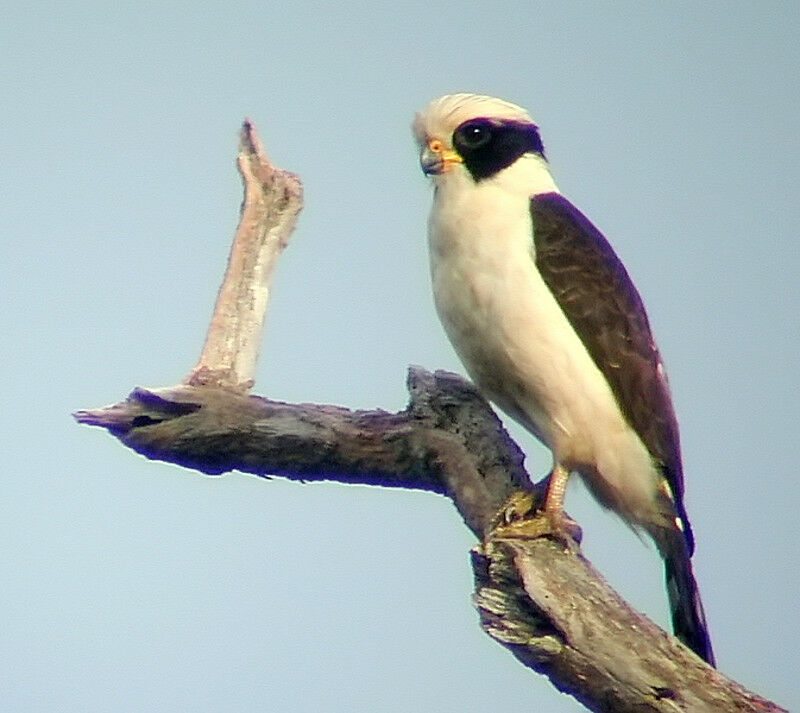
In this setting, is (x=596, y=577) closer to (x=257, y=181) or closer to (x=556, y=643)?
(x=556, y=643)

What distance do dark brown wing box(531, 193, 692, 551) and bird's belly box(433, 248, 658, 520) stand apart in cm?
4

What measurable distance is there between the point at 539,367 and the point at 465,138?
39.5 inches

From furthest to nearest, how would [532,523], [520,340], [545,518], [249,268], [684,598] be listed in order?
1. [249,268]
2. [684,598]
3. [520,340]
4. [545,518]
5. [532,523]

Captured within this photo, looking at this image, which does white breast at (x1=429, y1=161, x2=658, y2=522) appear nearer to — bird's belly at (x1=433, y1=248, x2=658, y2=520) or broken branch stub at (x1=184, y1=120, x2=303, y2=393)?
bird's belly at (x1=433, y1=248, x2=658, y2=520)

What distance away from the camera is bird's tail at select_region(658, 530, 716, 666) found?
5.93 m

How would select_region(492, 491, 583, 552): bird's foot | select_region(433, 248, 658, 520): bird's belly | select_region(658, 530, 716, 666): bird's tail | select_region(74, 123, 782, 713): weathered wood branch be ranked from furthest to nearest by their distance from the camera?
select_region(658, 530, 716, 666): bird's tail
select_region(433, 248, 658, 520): bird's belly
select_region(492, 491, 583, 552): bird's foot
select_region(74, 123, 782, 713): weathered wood branch

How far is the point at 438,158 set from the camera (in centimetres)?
605

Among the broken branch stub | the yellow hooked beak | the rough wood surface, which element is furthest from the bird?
the broken branch stub

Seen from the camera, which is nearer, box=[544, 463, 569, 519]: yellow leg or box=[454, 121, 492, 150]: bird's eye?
box=[544, 463, 569, 519]: yellow leg

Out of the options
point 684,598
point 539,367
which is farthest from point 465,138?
point 684,598

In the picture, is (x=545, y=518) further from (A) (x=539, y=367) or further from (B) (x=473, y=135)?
(B) (x=473, y=135)

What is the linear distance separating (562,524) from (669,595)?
94 centimetres

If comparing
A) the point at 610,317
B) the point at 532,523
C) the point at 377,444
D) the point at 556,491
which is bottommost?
the point at 532,523

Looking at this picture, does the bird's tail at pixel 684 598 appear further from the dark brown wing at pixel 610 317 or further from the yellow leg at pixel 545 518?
the yellow leg at pixel 545 518
